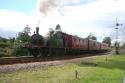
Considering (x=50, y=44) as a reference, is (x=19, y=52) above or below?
below

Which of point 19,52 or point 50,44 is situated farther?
point 19,52

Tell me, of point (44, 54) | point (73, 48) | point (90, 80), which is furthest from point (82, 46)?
point (90, 80)

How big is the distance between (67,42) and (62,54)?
6.02ft

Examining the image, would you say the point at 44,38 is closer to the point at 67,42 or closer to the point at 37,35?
the point at 37,35

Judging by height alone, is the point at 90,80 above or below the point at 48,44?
below

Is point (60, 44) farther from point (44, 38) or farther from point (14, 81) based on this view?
point (14, 81)

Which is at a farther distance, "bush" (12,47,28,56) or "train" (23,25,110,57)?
"bush" (12,47,28,56)

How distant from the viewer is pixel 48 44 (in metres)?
38.7

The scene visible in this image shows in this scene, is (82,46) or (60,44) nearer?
(60,44)

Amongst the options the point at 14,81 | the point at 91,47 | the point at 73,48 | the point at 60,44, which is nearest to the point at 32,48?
the point at 60,44

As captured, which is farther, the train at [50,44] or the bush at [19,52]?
the bush at [19,52]

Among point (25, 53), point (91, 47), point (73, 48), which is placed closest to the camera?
point (73, 48)

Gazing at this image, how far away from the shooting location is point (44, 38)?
38.4 m

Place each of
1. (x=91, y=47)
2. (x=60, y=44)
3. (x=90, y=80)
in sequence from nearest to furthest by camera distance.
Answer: (x=90, y=80) < (x=60, y=44) < (x=91, y=47)
